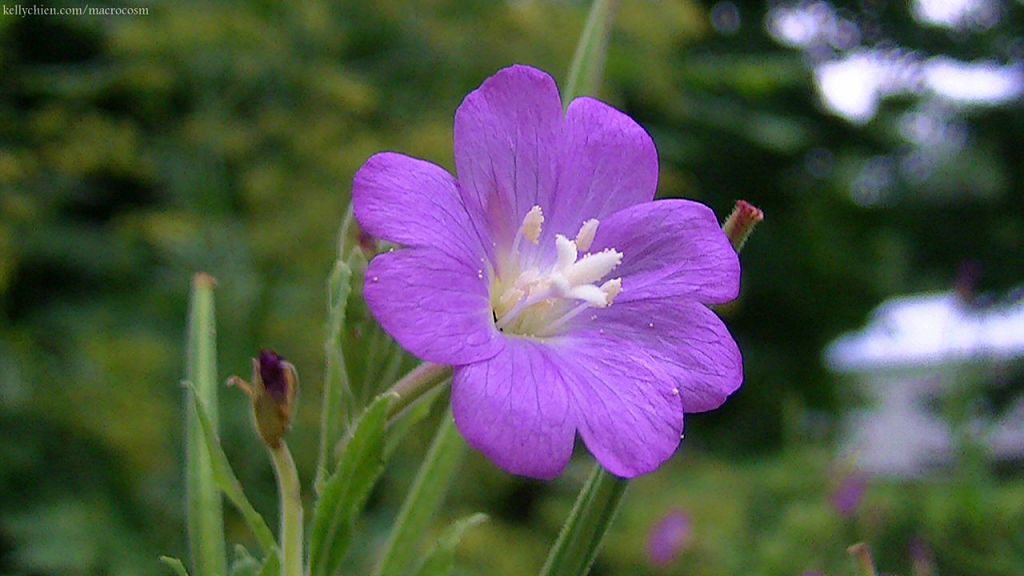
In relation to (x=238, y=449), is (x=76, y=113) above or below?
above

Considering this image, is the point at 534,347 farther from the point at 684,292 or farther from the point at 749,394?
the point at 749,394

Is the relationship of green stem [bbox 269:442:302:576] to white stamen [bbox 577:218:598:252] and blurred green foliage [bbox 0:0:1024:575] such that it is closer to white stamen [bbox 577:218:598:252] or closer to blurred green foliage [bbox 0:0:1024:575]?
white stamen [bbox 577:218:598:252]

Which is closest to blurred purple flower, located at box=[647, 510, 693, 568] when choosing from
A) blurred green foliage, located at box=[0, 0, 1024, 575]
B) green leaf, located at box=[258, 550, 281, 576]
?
blurred green foliage, located at box=[0, 0, 1024, 575]

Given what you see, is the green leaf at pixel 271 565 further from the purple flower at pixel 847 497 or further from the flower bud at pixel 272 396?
the purple flower at pixel 847 497

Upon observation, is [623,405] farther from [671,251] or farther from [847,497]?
[847,497]

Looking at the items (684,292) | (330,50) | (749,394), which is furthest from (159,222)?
(749,394)

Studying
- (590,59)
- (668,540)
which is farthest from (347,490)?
(668,540)

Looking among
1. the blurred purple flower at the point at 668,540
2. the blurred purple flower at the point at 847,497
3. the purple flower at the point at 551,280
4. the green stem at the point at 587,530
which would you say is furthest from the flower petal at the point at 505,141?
the blurred purple flower at the point at 668,540
